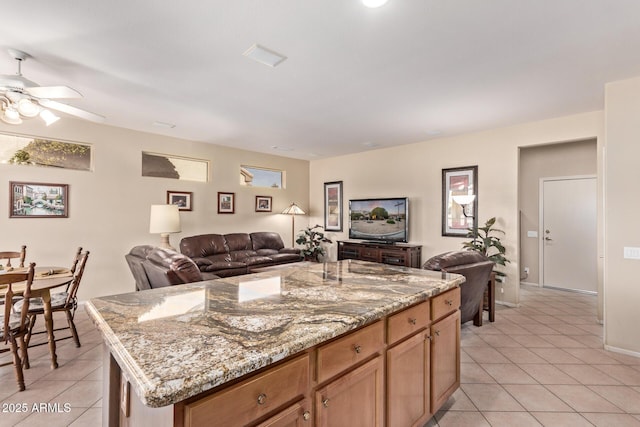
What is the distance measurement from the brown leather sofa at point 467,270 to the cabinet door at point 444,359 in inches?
34.3

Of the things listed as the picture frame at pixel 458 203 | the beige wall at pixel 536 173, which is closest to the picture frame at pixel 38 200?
the picture frame at pixel 458 203

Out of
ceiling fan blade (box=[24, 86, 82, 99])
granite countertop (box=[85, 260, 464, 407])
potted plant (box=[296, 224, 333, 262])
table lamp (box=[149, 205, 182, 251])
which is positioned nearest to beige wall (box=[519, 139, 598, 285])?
potted plant (box=[296, 224, 333, 262])

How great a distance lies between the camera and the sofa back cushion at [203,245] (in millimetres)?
5191

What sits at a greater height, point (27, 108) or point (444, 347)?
point (27, 108)

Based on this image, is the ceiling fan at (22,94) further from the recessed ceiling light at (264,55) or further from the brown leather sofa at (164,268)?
the brown leather sofa at (164,268)

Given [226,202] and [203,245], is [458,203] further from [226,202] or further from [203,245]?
[203,245]

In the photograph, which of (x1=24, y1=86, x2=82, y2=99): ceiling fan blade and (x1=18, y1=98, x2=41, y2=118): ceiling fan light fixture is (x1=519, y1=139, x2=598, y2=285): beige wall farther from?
(x1=18, y1=98, x2=41, y2=118): ceiling fan light fixture

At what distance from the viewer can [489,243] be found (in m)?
4.43

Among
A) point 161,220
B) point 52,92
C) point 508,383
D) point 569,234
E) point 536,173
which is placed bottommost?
point 508,383

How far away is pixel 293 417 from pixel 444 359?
1.31m

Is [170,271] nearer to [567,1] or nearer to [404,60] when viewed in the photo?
[404,60]

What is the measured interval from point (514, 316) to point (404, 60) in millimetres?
3631

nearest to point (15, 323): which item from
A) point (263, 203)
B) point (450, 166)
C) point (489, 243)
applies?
point (263, 203)

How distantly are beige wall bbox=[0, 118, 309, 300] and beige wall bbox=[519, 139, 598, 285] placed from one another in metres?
5.92
